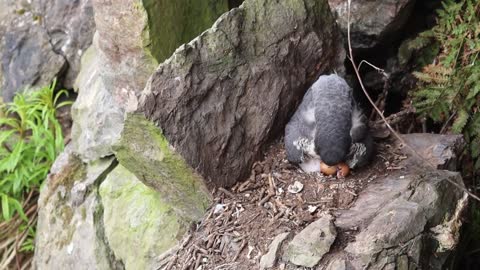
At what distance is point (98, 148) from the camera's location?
15.7ft

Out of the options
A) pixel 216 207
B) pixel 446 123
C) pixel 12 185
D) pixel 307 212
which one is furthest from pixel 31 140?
pixel 446 123

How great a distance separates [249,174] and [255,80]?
59 cm

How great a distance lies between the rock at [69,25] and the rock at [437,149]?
10.8 feet

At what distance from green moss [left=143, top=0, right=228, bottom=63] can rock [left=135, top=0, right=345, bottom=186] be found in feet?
1.98

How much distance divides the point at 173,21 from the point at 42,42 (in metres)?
2.25

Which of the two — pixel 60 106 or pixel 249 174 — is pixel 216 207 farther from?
pixel 60 106

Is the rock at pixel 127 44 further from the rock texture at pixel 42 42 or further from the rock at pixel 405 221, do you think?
the rock at pixel 405 221

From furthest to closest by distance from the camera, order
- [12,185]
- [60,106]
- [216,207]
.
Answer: [60,106], [12,185], [216,207]

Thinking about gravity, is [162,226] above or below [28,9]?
below

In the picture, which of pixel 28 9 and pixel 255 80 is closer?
pixel 255 80

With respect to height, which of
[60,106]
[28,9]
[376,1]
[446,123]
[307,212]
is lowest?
[446,123]

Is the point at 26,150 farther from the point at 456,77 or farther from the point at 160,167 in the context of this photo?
the point at 456,77

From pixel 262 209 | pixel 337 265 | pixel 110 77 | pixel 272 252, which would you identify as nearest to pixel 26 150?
pixel 110 77

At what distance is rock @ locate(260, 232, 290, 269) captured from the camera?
3.12 metres
